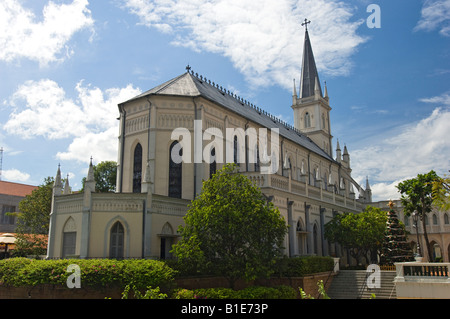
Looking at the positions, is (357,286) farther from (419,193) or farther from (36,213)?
(36,213)

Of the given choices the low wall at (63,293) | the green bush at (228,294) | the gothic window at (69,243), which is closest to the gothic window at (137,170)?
the gothic window at (69,243)

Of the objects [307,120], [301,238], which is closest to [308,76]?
[307,120]

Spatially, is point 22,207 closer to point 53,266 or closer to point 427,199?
point 53,266

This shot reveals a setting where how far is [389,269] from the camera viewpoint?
3077 cm

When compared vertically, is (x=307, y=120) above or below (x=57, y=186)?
above

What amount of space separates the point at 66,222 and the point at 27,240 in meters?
13.6

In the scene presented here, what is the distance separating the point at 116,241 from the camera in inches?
968

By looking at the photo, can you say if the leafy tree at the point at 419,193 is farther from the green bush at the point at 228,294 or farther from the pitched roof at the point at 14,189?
the pitched roof at the point at 14,189

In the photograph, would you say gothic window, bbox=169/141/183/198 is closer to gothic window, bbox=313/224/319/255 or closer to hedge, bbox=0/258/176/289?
hedge, bbox=0/258/176/289

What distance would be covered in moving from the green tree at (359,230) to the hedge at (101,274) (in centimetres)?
1964

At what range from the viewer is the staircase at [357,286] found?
27.1 meters

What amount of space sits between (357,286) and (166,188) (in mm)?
15475
